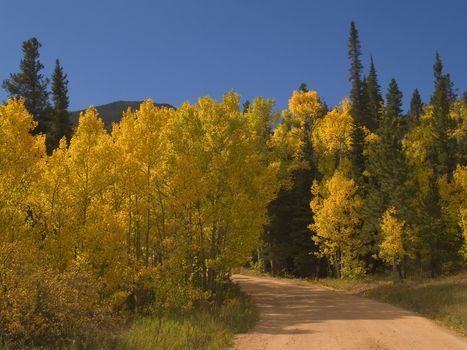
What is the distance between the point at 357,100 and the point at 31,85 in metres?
36.7

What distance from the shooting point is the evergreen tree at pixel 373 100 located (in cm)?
5606

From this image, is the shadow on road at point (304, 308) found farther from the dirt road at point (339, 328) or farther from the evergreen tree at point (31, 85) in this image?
the evergreen tree at point (31, 85)

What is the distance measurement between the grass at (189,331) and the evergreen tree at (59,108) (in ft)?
87.7

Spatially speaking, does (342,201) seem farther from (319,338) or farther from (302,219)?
(319,338)

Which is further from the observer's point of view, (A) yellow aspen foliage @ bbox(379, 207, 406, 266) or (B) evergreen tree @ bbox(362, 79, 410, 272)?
(B) evergreen tree @ bbox(362, 79, 410, 272)

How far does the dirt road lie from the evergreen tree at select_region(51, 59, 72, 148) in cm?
2483

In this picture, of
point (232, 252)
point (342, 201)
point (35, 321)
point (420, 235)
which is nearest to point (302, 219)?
point (342, 201)

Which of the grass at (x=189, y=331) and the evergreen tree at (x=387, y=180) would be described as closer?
the grass at (x=189, y=331)

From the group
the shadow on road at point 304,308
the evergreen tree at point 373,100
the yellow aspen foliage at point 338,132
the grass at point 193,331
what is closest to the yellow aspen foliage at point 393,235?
the shadow on road at point 304,308

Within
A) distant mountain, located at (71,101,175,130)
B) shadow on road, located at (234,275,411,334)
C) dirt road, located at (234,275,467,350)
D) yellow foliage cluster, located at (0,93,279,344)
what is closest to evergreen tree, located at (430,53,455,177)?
shadow on road, located at (234,275,411,334)

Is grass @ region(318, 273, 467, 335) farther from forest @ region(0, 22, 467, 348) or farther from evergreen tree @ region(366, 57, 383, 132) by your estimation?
evergreen tree @ region(366, 57, 383, 132)

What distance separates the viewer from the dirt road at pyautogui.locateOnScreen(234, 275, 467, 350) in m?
14.3

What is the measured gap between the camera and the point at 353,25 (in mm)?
63375

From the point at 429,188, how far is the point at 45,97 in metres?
33.5
